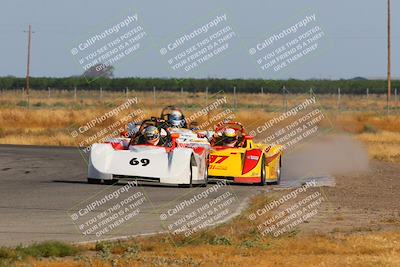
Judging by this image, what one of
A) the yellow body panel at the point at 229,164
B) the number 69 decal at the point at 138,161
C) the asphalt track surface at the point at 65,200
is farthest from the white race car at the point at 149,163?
the yellow body panel at the point at 229,164

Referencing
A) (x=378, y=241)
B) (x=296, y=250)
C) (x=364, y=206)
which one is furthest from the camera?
(x=364, y=206)

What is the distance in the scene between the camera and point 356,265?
13.9 metres

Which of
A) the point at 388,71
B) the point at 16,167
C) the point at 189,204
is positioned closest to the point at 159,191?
the point at 189,204

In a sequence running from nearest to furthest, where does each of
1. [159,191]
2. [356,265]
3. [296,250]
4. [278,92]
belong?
[356,265] → [296,250] → [159,191] → [278,92]

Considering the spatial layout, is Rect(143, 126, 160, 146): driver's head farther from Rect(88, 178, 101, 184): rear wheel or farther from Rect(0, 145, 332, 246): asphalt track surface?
Rect(88, 178, 101, 184): rear wheel

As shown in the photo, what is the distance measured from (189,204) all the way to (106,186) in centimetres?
448

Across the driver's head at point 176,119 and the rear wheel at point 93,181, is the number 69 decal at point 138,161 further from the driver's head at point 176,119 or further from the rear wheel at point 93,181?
the driver's head at point 176,119

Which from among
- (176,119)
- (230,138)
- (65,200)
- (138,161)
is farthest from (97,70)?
(65,200)

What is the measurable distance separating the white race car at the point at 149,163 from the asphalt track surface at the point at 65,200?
263 mm

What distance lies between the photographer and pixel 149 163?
2578 centimetres

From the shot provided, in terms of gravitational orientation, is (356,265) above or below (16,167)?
above

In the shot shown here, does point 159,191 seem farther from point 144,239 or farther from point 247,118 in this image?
point 247,118

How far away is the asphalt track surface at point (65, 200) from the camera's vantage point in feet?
56.0

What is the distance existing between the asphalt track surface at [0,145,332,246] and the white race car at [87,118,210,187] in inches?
10.4
